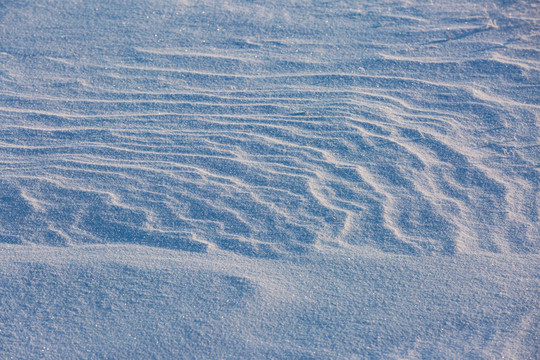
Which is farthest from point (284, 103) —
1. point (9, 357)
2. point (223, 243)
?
point (9, 357)

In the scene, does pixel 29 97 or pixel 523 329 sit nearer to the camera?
pixel 523 329

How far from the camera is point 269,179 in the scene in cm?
364

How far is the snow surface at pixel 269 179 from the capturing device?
287cm

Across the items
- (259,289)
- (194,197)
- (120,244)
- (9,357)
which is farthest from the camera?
(194,197)

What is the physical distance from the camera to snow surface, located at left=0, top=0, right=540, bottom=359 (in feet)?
9.41

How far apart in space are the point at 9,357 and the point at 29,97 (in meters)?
2.46

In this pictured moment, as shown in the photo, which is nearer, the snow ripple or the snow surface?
the snow surface

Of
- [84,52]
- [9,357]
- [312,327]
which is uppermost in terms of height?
[84,52]

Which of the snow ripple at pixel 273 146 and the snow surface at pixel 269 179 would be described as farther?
the snow ripple at pixel 273 146

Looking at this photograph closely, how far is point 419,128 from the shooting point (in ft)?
13.1

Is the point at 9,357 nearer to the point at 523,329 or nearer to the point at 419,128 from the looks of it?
the point at 523,329

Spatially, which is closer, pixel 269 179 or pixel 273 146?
pixel 269 179

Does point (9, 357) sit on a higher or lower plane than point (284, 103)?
lower

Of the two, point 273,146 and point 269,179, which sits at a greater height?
point 273,146
